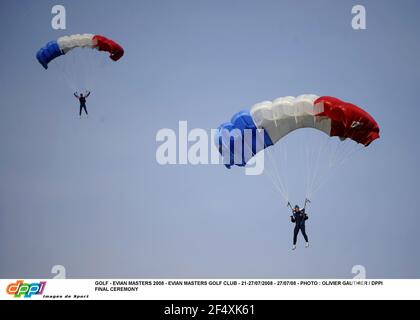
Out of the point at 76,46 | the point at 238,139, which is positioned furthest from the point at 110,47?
the point at 238,139

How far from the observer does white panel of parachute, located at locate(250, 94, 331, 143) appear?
2381cm

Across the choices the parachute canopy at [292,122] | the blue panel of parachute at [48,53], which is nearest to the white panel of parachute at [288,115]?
the parachute canopy at [292,122]

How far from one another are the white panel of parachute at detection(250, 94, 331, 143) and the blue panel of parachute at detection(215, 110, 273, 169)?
182 mm

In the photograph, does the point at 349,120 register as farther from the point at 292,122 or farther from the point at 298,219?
the point at 298,219

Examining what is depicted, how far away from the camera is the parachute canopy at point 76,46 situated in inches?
1170

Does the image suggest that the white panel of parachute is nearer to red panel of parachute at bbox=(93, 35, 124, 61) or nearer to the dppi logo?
the dppi logo

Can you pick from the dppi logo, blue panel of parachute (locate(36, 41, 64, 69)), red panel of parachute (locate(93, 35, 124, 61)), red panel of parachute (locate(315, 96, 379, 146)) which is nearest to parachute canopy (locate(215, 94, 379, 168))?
red panel of parachute (locate(315, 96, 379, 146))

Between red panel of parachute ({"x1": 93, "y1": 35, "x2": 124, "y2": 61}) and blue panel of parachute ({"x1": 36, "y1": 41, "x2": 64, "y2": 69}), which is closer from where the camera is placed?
red panel of parachute ({"x1": 93, "y1": 35, "x2": 124, "y2": 61})

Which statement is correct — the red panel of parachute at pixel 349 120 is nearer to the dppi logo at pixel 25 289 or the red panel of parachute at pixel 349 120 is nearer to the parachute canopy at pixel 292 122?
the parachute canopy at pixel 292 122

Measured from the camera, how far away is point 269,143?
24.8m

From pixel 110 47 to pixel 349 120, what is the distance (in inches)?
370
